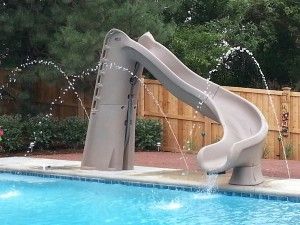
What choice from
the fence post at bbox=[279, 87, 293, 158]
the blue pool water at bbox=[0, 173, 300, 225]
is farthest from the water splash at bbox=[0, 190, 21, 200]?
the fence post at bbox=[279, 87, 293, 158]

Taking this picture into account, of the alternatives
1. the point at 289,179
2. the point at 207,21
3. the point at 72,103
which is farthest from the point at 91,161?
the point at 207,21

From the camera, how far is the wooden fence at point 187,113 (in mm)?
15703

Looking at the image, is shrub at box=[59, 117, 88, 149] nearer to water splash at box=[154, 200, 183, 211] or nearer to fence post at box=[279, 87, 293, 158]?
fence post at box=[279, 87, 293, 158]

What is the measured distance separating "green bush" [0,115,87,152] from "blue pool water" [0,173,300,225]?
492cm

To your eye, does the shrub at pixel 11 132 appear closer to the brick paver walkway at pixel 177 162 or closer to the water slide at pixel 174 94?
the brick paver walkway at pixel 177 162

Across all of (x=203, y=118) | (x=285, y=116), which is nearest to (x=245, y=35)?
(x=203, y=118)

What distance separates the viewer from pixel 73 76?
17.2 metres

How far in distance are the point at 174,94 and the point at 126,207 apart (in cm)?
254

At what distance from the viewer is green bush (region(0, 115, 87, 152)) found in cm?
1700

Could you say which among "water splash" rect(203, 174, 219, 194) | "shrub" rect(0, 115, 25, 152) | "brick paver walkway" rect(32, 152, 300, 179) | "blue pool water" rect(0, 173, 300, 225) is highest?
"shrub" rect(0, 115, 25, 152)

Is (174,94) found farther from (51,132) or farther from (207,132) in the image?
(51,132)

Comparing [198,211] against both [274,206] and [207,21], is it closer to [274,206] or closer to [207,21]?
[274,206]

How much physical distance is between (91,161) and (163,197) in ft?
8.53

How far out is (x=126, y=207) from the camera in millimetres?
10078
